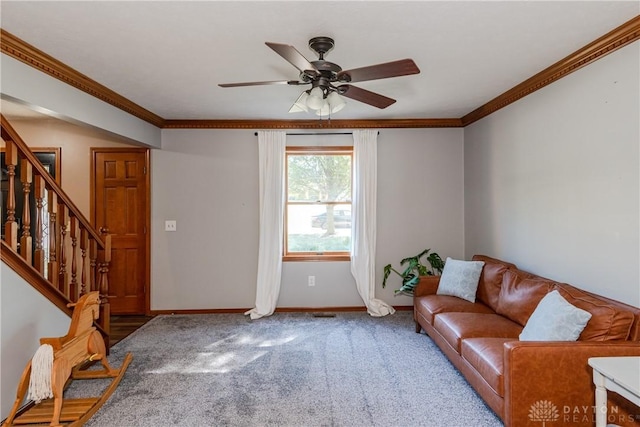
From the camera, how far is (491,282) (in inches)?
131

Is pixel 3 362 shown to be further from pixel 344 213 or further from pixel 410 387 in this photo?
pixel 344 213

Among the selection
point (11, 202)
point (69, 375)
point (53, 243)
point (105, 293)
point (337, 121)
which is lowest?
point (69, 375)

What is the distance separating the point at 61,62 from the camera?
2.62m

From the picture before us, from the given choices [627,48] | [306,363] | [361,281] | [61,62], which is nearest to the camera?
[627,48]

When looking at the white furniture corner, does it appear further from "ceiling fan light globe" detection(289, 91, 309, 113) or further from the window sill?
the window sill

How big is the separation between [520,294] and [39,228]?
3.79 meters

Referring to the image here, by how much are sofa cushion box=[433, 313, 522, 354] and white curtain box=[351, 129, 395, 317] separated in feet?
4.53

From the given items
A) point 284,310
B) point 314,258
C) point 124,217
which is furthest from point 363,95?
point 124,217

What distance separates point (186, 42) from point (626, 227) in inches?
122

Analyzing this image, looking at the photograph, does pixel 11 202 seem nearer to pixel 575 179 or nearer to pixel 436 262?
pixel 575 179

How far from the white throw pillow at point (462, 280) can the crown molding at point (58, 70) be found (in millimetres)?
3821

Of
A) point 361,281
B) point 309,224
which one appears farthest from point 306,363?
point 309,224

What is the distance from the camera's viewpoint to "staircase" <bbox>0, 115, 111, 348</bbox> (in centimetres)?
236

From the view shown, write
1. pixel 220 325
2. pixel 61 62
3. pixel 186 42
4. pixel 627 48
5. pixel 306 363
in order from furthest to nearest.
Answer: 1. pixel 220 325
2. pixel 306 363
3. pixel 61 62
4. pixel 186 42
5. pixel 627 48
